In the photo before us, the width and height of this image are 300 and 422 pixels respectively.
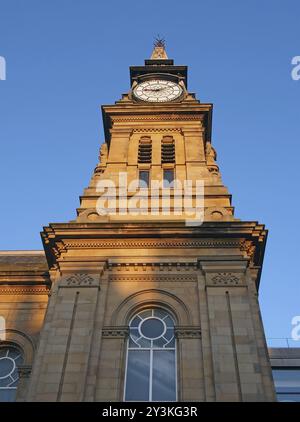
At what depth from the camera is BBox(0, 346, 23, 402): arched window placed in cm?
2209

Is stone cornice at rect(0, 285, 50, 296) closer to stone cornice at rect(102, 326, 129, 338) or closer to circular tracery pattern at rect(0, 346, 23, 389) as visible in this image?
circular tracery pattern at rect(0, 346, 23, 389)

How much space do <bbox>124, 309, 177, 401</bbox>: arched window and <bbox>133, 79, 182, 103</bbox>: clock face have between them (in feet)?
63.3

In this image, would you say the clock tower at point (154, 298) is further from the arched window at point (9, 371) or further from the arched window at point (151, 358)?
the arched window at point (9, 371)

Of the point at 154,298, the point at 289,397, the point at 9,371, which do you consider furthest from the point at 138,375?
the point at 289,397

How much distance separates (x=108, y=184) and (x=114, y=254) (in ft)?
20.9

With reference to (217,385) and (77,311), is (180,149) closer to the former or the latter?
(77,311)

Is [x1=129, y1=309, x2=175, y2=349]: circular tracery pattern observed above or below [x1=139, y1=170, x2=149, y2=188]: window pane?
below

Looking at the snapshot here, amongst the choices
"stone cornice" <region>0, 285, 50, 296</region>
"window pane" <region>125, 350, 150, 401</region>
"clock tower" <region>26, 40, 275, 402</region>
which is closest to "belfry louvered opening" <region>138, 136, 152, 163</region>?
"clock tower" <region>26, 40, 275, 402</region>

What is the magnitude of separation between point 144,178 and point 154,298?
33.2 ft

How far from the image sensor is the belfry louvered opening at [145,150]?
32.2 metres

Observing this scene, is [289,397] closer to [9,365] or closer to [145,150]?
[9,365]

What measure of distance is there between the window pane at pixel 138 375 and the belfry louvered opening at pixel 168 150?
534 inches

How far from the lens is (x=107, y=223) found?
24.1m

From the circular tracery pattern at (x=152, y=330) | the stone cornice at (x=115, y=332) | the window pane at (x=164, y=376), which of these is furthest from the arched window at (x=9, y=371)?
the window pane at (x=164, y=376)
